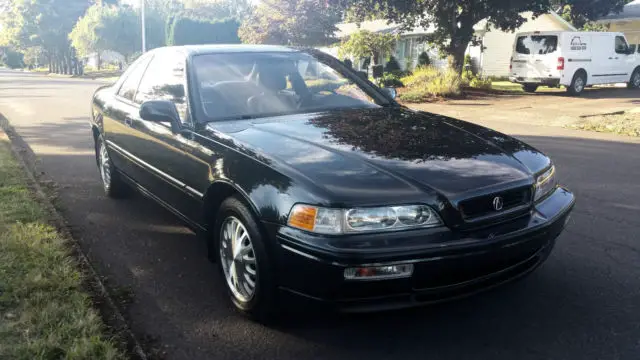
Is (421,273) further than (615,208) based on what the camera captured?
No

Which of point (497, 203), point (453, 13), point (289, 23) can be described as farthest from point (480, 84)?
point (497, 203)

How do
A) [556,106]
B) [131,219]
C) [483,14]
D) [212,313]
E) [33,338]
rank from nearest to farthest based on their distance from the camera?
[33,338], [212,313], [131,219], [556,106], [483,14]

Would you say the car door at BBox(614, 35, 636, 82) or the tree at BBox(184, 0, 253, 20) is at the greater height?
the tree at BBox(184, 0, 253, 20)

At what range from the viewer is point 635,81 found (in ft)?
70.0

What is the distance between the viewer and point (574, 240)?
4.48m

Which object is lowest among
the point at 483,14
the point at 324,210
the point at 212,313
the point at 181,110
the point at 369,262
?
the point at 212,313

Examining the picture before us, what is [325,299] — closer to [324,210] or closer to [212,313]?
[324,210]

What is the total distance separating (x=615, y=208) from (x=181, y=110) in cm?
418

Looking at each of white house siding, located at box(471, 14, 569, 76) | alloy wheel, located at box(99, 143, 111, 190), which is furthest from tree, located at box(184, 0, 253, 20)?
alloy wheel, located at box(99, 143, 111, 190)

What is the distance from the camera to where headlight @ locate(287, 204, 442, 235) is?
2.62 meters

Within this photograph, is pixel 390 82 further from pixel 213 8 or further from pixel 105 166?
pixel 213 8

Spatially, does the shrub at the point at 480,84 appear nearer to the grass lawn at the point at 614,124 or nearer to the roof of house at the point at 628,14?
the grass lawn at the point at 614,124

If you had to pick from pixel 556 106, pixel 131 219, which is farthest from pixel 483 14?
pixel 131 219

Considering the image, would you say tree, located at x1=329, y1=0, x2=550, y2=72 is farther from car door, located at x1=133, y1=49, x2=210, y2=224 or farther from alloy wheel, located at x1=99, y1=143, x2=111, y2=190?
car door, located at x1=133, y1=49, x2=210, y2=224
